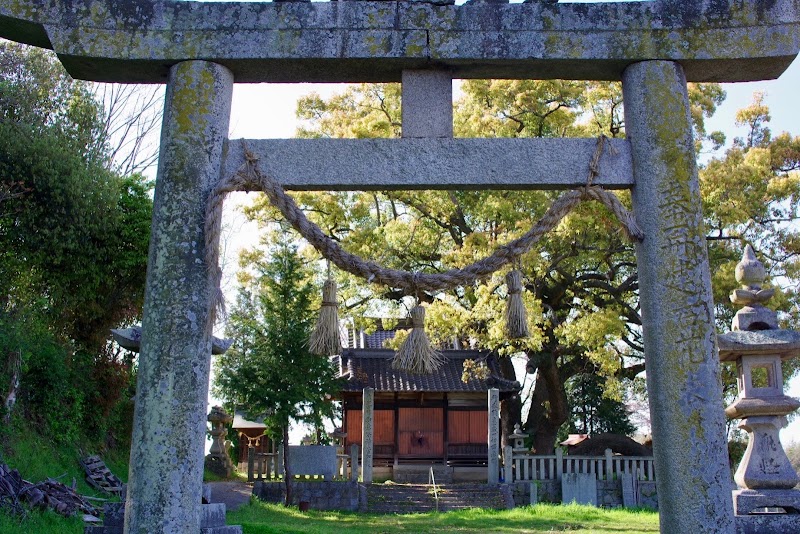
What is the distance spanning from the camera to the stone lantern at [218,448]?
20.6 metres

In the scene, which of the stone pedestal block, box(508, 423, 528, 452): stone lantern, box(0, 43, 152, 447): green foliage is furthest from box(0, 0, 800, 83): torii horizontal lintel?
box(508, 423, 528, 452): stone lantern

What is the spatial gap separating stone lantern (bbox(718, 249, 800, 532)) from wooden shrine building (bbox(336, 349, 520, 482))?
1551cm

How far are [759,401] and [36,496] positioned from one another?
310 inches

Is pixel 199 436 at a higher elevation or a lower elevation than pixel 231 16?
lower

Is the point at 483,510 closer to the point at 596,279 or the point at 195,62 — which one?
the point at 596,279

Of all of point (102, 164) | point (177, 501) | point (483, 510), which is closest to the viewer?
point (177, 501)

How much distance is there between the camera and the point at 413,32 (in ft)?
15.1

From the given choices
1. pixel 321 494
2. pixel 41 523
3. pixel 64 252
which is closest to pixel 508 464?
pixel 321 494

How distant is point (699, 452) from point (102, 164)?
13076mm

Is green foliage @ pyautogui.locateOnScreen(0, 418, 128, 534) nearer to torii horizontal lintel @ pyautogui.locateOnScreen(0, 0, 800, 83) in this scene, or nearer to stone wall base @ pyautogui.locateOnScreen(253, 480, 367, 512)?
stone wall base @ pyautogui.locateOnScreen(253, 480, 367, 512)

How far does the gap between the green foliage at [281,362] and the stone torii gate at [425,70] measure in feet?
40.9

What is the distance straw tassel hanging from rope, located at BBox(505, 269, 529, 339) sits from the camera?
15.3ft

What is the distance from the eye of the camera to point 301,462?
61.0 feet

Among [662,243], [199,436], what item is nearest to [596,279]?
[662,243]
